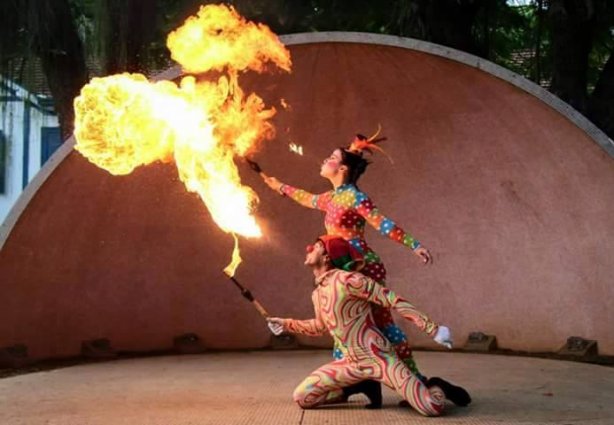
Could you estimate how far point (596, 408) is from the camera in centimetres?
568

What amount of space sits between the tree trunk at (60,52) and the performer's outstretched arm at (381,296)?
502 centimetres

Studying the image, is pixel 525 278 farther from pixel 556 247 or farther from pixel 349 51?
pixel 349 51

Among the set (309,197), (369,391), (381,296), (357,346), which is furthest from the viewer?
(309,197)

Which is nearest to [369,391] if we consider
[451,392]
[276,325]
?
[451,392]

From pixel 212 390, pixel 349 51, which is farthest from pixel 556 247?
pixel 212 390

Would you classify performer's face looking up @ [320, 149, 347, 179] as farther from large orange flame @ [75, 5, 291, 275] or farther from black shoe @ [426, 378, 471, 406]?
black shoe @ [426, 378, 471, 406]

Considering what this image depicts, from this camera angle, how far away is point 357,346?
17.5 feet

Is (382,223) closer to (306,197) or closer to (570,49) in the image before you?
(306,197)

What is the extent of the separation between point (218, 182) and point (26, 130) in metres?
5.30

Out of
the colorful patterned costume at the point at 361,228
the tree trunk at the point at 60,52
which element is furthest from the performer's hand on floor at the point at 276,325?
the tree trunk at the point at 60,52

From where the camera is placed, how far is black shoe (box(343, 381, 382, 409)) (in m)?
5.54

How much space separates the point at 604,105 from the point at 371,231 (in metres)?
2.68

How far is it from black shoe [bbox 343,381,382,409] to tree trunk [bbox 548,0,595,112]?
4.68 m

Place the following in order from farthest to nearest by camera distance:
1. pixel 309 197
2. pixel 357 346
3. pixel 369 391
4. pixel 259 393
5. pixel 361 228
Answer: pixel 259 393
pixel 309 197
pixel 361 228
pixel 369 391
pixel 357 346
